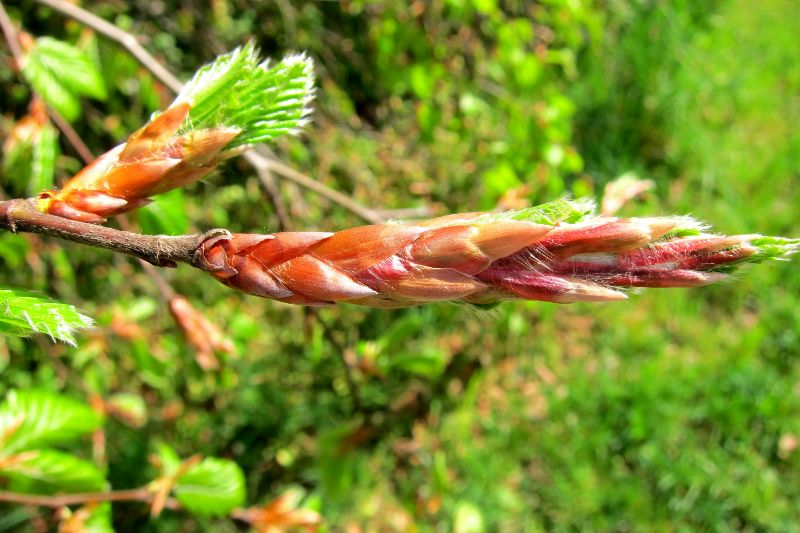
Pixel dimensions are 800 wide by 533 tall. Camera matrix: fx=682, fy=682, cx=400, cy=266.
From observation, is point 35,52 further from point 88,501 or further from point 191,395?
point 191,395

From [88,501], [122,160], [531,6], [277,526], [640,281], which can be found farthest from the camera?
[531,6]

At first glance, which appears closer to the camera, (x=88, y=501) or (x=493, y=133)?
(x=88, y=501)

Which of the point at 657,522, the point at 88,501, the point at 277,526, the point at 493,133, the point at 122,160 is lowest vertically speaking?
the point at 657,522

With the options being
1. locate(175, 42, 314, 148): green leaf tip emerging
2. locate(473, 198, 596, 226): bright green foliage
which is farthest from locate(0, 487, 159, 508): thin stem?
locate(473, 198, 596, 226): bright green foliage

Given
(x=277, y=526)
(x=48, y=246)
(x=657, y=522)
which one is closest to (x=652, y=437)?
(x=657, y=522)

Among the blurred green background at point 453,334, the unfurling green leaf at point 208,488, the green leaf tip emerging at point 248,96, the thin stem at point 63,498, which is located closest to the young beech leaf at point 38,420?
the thin stem at point 63,498

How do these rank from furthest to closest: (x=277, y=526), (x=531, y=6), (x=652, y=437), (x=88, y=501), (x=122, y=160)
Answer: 1. (x=531, y=6)
2. (x=652, y=437)
3. (x=277, y=526)
4. (x=88, y=501)
5. (x=122, y=160)

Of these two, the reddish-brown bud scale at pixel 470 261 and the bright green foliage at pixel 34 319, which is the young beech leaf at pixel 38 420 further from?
the reddish-brown bud scale at pixel 470 261
